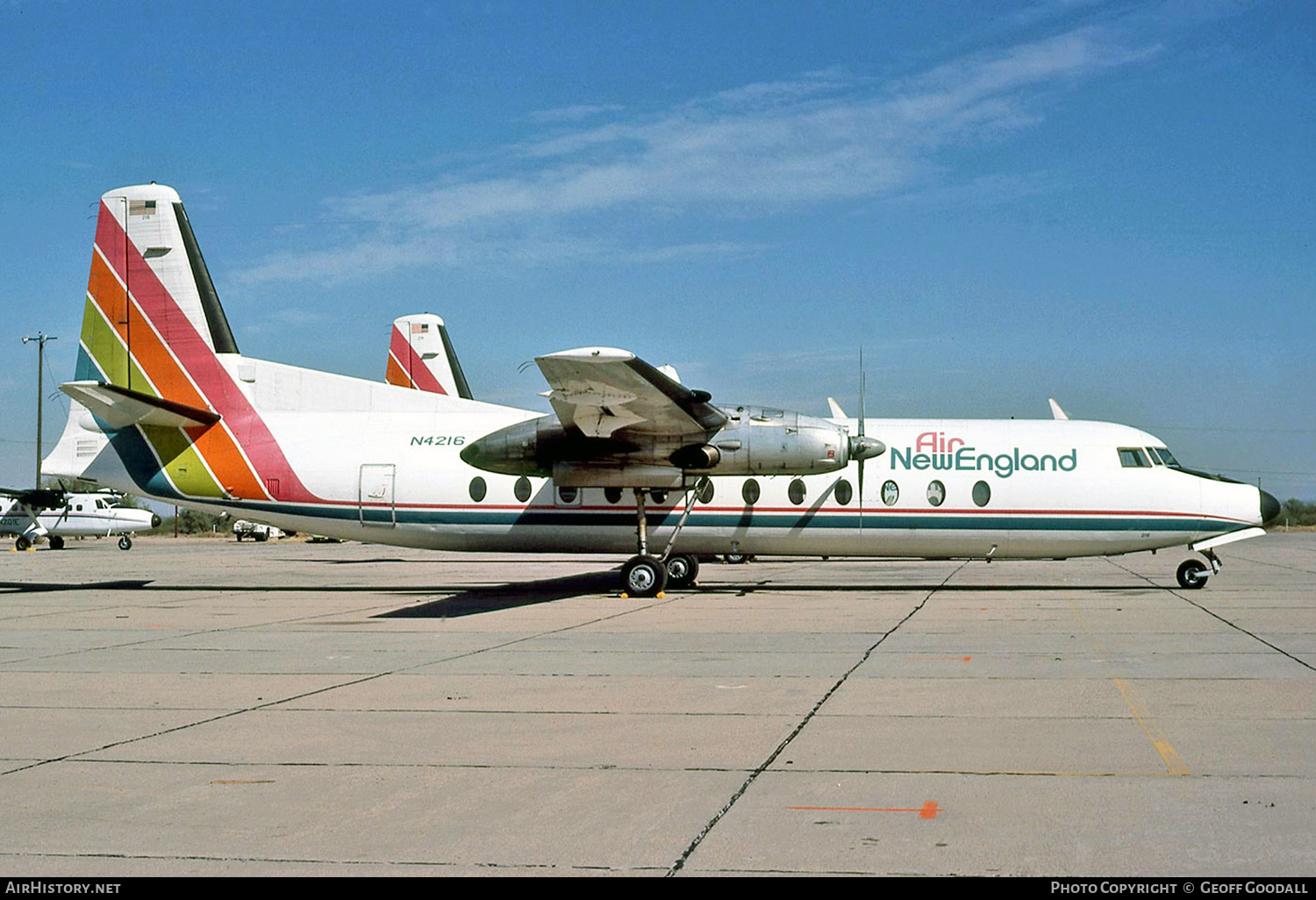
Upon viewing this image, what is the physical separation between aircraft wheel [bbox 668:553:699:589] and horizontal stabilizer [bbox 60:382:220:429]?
28.4 ft

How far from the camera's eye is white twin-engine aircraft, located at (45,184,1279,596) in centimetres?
1955

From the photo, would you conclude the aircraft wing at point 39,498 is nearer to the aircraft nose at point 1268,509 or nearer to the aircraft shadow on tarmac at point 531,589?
the aircraft shadow on tarmac at point 531,589

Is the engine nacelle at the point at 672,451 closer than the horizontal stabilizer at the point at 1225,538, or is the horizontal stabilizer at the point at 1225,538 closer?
the engine nacelle at the point at 672,451

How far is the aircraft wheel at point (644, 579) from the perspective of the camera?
19172 mm

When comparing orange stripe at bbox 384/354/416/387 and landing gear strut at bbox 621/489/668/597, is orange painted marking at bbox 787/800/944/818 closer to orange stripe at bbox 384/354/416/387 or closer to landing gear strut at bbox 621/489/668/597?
landing gear strut at bbox 621/489/668/597

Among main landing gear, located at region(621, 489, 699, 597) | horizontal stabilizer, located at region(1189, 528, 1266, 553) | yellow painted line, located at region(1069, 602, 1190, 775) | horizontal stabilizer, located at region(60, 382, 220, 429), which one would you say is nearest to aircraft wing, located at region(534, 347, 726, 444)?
main landing gear, located at region(621, 489, 699, 597)

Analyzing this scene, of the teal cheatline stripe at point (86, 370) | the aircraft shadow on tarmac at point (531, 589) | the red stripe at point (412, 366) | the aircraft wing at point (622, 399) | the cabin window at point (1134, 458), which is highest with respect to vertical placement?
the red stripe at point (412, 366)

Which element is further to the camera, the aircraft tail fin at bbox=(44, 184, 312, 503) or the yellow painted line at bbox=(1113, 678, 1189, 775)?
the aircraft tail fin at bbox=(44, 184, 312, 503)

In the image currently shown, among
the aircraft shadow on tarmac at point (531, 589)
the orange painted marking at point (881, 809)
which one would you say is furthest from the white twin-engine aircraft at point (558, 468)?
the orange painted marking at point (881, 809)

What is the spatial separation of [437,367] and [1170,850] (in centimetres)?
3698

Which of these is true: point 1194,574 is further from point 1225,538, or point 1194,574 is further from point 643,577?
point 643,577

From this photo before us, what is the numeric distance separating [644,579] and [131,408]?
9303 mm

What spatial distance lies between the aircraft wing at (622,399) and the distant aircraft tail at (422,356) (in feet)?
73.1

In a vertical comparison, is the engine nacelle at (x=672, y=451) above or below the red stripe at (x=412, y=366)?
below
